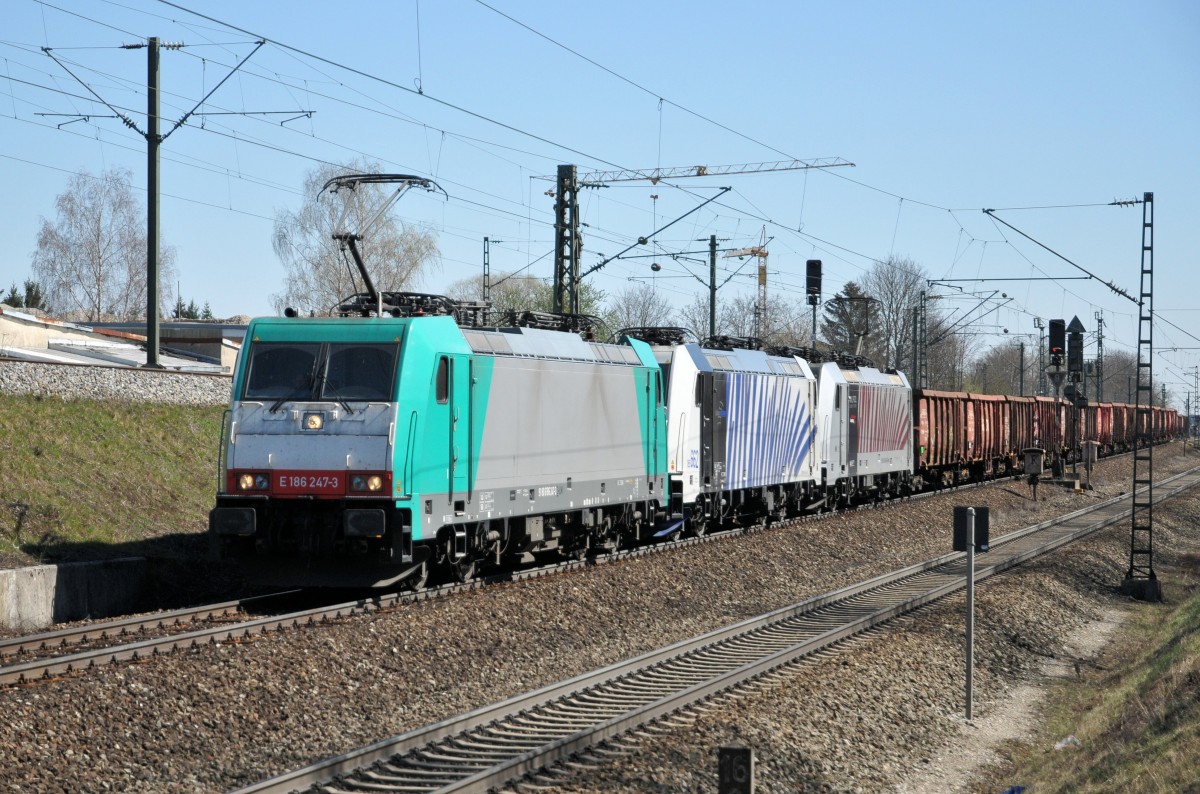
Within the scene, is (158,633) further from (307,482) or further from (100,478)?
(100,478)

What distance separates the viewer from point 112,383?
24078mm

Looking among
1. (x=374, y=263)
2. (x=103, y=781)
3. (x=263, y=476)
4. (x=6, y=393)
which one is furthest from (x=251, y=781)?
(x=374, y=263)

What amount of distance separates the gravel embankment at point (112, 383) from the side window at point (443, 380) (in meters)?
10.7

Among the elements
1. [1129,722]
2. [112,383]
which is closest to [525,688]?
[1129,722]

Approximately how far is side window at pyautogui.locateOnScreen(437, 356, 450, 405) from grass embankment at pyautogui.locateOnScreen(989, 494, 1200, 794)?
295 inches

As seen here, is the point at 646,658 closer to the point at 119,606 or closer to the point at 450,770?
the point at 450,770

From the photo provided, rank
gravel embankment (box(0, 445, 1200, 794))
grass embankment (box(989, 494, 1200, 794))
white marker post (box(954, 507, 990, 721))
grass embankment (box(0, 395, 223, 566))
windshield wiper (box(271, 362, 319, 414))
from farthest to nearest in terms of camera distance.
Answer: grass embankment (box(0, 395, 223, 566))
windshield wiper (box(271, 362, 319, 414))
white marker post (box(954, 507, 990, 721))
grass embankment (box(989, 494, 1200, 794))
gravel embankment (box(0, 445, 1200, 794))

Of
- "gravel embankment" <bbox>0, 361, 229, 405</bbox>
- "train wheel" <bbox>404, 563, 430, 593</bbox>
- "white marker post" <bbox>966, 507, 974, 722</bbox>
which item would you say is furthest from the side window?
"gravel embankment" <bbox>0, 361, 229, 405</bbox>

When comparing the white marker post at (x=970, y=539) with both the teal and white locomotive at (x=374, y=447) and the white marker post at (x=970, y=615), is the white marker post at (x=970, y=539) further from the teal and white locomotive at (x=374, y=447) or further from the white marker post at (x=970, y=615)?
the teal and white locomotive at (x=374, y=447)

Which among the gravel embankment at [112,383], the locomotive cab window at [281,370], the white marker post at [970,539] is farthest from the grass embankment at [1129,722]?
the gravel embankment at [112,383]

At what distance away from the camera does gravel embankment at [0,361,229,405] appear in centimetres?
2245

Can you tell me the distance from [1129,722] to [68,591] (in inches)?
474

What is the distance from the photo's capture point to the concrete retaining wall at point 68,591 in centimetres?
1458

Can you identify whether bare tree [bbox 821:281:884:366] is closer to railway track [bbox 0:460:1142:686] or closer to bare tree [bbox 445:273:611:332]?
bare tree [bbox 445:273:611:332]
